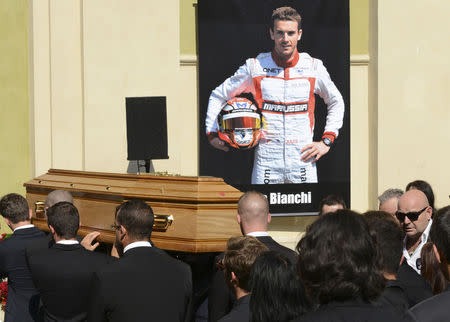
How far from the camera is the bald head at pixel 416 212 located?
4.68 m

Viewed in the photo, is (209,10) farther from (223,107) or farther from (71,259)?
(71,259)

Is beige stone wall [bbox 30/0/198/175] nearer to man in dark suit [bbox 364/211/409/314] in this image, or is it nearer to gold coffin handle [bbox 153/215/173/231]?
gold coffin handle [bbox 153/215/173/231]

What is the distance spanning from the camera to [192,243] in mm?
4547

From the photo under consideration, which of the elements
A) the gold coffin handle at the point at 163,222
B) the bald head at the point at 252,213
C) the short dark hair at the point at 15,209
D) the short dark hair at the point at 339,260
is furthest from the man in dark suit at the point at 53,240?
the short dark hair at the point at 339,260

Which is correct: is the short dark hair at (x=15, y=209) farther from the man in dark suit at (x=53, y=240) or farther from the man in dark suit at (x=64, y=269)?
the man in dark suit at (x=64, y=269)

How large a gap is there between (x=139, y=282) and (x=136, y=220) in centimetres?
29

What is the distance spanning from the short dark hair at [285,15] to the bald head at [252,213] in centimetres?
471

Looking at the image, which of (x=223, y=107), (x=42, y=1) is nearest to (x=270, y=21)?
(x=223, y=107)

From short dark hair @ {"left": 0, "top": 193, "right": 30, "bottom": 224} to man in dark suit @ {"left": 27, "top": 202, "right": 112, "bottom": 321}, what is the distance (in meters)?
0.95

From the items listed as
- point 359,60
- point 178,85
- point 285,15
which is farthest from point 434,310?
point 359,60

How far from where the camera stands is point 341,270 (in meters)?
1.88

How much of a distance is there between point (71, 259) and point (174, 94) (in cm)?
445

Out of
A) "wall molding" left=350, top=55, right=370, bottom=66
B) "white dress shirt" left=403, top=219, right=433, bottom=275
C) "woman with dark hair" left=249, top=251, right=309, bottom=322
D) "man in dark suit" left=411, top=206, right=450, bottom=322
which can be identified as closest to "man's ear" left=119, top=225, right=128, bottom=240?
"woman with dark hair" left=249, top=251, right=309, bottom=322

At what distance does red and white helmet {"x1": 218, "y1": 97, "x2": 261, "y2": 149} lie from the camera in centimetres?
808
